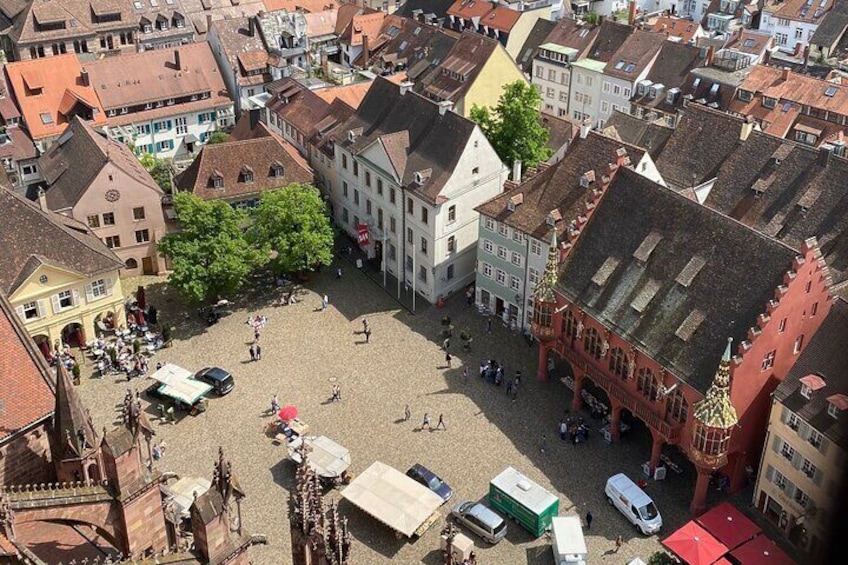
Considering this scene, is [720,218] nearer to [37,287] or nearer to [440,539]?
[440,539]

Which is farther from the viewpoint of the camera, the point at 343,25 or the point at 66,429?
the point at 343,25

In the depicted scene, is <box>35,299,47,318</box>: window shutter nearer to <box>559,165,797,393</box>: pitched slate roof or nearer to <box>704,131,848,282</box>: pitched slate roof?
<box>559,165,797,393</box>: pitched slate roof

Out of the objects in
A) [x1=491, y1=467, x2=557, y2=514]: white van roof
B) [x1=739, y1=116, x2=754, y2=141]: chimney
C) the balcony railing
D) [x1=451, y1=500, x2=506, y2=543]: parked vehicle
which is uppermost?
[x1=739, y1=116, x2=754, y2=141]: chimney

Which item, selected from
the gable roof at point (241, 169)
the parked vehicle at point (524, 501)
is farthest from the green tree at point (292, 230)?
the parked vehicle at point (524, 501)

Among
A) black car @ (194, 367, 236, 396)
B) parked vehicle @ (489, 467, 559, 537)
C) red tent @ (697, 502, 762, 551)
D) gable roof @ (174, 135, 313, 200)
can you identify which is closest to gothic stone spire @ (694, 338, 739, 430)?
red tent @ (697, 502, 762, 551)

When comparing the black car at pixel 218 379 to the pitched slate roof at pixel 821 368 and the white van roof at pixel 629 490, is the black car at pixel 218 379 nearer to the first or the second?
the white van roof at pixel 629 490

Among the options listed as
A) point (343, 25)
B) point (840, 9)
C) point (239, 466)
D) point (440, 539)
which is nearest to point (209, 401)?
point (239, 466)

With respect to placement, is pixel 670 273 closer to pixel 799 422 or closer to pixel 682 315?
pixel 682 315
